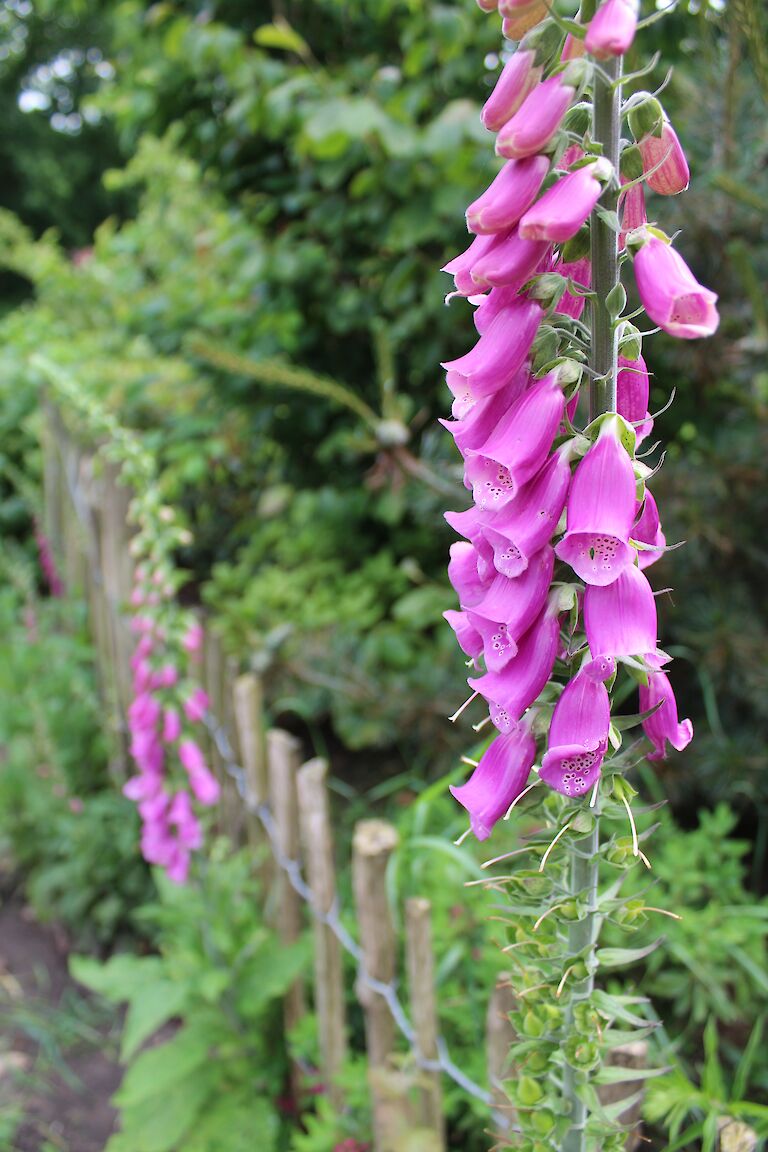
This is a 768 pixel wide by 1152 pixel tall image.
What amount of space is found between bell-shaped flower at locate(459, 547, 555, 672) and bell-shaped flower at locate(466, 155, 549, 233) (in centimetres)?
26

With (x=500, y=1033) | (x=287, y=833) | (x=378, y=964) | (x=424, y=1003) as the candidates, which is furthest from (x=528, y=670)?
(x=287, y=833)

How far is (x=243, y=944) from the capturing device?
218cm

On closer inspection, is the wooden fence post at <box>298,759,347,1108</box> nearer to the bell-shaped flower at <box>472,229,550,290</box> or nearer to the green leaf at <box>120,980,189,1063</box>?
the green leaf at <box>120,980,189,1063</box>

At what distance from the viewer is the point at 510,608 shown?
28.8 inches

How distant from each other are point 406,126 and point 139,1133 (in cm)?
244

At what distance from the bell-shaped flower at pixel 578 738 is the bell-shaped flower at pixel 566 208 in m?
0.34

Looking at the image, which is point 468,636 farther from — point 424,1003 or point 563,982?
point 424,1003

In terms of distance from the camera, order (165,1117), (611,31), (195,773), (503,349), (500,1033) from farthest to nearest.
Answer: (195,773)
(165,1117)
(500,1033)
(503,349)
(611,31)

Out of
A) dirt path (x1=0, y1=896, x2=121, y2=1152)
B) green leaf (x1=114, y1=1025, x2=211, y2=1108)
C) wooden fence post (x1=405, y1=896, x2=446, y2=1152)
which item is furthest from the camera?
dirt path (x1=0, y1=896, x2=121, y2=1152)

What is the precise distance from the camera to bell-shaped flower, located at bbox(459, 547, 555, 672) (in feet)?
2.40

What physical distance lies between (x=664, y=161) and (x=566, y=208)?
5.9 inches

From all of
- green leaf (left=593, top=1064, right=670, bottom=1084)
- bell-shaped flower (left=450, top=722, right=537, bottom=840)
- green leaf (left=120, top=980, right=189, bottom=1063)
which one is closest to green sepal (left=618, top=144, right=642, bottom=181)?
bell-shaped flower (left=450, top=722, right=537, bottom=840)

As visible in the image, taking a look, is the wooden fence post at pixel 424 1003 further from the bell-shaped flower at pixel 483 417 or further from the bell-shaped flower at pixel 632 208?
the bell-shaped flower at pixel 632 208

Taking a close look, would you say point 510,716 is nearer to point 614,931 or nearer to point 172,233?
point 614,931
